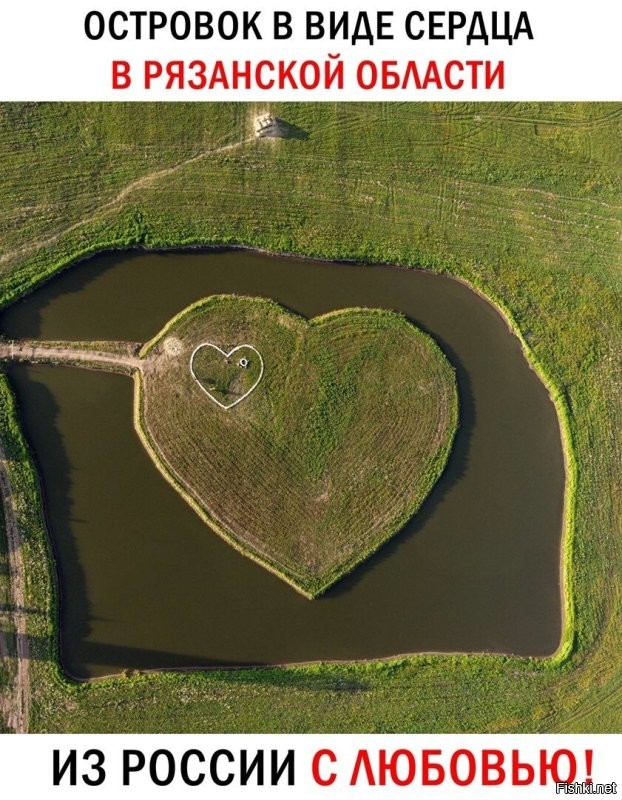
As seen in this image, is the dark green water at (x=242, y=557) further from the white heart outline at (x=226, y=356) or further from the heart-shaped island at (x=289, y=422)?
the white heart outline at (x=226, y=356)

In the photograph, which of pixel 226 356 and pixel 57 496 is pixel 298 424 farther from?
pixel 57 496

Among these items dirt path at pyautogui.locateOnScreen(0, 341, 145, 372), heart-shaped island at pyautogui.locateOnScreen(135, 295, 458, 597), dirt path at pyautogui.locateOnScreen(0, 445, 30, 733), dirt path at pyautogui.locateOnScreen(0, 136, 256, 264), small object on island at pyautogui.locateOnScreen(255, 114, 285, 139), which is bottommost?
dirt path at pyautogui.locateOnScreen(0, 445, 30, 733)

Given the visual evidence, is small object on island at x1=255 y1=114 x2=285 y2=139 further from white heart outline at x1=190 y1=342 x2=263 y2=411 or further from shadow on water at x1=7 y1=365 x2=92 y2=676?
shadow on water at x1=7 y1=365 x2=92 y2=676

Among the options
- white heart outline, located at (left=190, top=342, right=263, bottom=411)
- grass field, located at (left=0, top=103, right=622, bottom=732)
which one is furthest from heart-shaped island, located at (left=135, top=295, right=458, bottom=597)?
grass field, located at (left=0, top=103, right=622, bottom=732)

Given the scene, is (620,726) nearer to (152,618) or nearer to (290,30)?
(152,618)

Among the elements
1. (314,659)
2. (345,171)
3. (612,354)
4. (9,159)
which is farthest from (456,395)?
(9,159)
